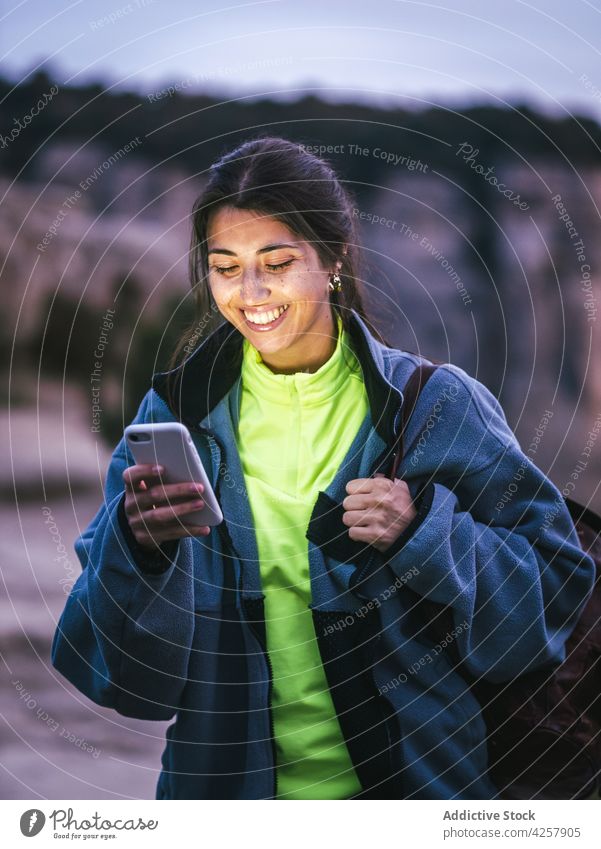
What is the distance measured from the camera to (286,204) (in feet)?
4.11

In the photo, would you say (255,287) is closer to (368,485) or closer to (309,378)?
(309,378)

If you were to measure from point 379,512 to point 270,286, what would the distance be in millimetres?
303

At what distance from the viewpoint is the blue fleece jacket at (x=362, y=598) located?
4.22ft

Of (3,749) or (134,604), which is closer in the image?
(134,604)

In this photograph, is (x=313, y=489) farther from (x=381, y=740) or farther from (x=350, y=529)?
(x=381, y=740)

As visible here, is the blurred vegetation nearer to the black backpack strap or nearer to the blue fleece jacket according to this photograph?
the blue fleece jacket

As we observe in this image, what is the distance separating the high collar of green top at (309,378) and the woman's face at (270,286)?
0.01m

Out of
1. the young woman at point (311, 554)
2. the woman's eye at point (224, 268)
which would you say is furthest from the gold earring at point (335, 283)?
the woman's eye at point (224, 268)

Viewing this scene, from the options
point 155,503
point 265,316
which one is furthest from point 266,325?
point 155,503

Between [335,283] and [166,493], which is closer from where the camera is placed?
[166,493]

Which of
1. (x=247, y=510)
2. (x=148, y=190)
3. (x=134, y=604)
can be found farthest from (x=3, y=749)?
(x=148, y=190)

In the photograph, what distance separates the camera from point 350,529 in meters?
1.26
